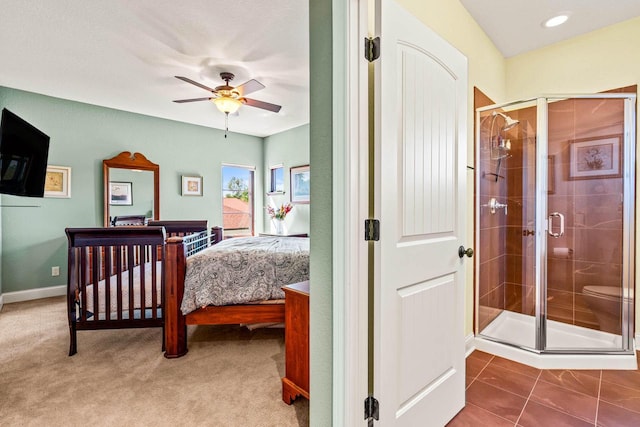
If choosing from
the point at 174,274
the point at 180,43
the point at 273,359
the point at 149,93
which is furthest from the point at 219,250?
the point at 149,93

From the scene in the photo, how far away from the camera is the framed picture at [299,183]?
527 centimetres

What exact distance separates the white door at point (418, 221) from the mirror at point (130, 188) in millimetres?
4410

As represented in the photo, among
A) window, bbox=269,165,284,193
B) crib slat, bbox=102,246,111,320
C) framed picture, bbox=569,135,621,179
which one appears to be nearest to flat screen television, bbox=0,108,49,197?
crib slat, bbox=102,246,111,320

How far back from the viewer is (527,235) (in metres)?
2.75

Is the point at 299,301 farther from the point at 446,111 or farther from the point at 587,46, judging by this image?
the point at 587,46

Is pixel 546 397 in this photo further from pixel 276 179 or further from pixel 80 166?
pixel 80 166

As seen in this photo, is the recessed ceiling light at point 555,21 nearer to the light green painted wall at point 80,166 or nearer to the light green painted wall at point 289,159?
the light green painted wall at point 289,159

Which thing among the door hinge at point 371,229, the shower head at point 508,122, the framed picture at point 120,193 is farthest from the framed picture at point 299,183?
the door hinge at point 371,229

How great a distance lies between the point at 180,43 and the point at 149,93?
54.8 inches

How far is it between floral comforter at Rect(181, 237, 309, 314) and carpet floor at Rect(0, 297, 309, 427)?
458 mm

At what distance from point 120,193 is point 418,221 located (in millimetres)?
4501

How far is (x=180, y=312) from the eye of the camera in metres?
2.32

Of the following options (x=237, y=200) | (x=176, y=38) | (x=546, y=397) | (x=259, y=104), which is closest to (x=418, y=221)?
(x=546, y=397)

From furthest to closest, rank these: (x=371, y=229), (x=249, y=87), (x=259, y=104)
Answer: (x=259, y=104)
(x=249, y=87)
(x=371, y=229)
